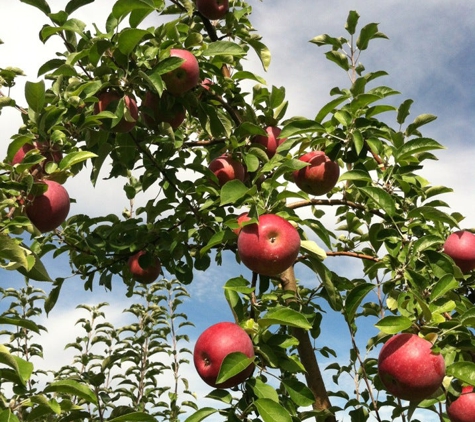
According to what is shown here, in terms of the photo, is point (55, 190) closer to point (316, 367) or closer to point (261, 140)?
point (261, 140)

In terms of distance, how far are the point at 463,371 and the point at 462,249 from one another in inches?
34.2

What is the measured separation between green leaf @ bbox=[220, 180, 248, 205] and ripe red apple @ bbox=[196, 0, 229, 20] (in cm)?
157

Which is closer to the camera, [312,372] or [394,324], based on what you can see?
[394,324]

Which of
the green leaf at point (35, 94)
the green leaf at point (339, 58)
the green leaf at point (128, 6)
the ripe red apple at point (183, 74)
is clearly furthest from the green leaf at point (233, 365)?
the green leaf at point (339, 58)

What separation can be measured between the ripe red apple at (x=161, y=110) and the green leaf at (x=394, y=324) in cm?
158

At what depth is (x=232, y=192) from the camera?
2318mm

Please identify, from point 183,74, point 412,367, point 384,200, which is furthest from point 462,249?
point 183,74

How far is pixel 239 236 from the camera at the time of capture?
240 centimetres

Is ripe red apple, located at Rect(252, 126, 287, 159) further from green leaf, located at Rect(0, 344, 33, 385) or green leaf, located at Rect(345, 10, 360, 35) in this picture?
green leaf, located at Rect(0, 344, 33, 385)

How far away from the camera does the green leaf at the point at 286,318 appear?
2.05m

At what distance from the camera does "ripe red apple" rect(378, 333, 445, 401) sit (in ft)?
7.07

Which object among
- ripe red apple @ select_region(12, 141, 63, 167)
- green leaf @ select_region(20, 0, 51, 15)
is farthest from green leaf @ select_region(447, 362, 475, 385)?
green leaf @ select_region(20, 0, 51, 15)

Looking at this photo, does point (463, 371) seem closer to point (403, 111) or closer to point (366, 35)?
point (403, 111)

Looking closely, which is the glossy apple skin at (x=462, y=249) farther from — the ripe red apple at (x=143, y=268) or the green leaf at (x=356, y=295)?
the ripe red apple at (x=143, y=268)
